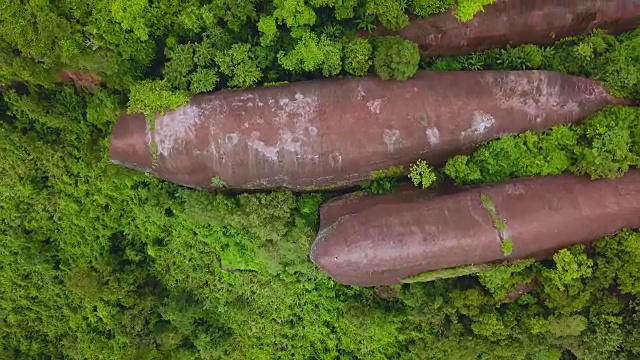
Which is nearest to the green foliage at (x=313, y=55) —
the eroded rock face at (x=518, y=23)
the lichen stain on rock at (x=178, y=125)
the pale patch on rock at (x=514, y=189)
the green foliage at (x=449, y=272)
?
the eroded rock face at (x=518, y=23)

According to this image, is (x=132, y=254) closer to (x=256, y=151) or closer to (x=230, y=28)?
(x=256, y=151)

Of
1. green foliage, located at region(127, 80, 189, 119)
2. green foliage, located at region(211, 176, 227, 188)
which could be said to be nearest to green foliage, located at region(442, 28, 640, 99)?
green foliage, located at region(211, 176, 227, 188)

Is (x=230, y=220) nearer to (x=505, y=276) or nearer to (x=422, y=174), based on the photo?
(x=422, y=174)

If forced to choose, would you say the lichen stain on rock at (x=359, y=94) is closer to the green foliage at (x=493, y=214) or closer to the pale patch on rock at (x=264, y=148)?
the pale patch on rock at (x=264, y=148)

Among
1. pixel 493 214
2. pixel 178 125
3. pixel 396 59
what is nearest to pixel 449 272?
pixel 493 214

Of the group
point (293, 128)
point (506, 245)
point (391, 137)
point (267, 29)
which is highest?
point (267, 29)
